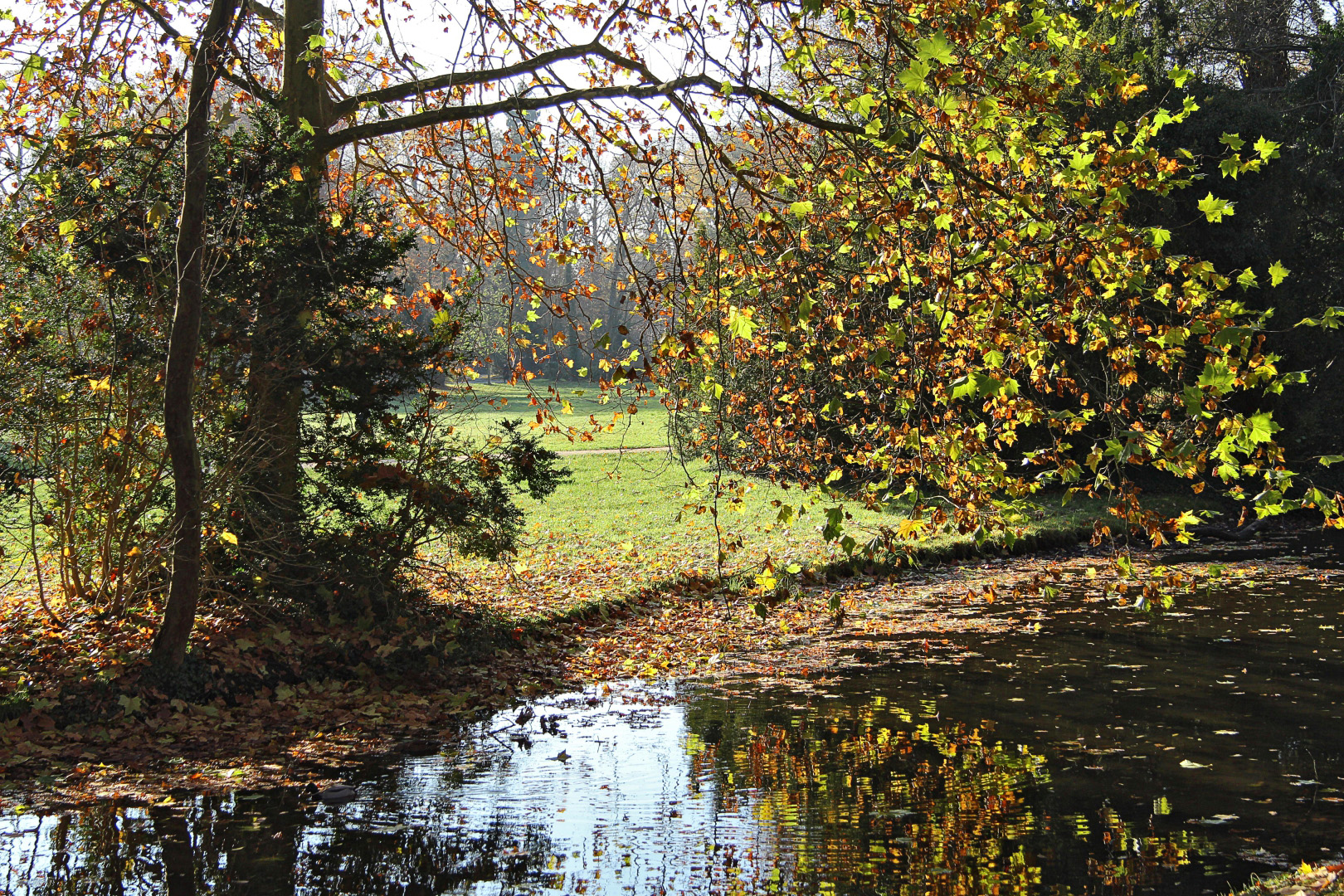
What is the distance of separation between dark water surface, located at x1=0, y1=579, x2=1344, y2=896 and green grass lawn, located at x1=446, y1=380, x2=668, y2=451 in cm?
262

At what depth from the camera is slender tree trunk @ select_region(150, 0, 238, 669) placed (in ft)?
21.9

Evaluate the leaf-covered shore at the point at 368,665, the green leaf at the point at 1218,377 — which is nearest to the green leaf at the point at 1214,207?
the green leaf at the point at 1218,377

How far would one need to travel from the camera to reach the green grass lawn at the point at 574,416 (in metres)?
9.27

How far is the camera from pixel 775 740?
678cm

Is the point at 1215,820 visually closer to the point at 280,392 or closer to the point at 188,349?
the point at 188,349

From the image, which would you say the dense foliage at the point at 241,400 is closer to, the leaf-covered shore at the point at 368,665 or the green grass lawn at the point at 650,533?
the leaf-covered shore at the point at 368,665

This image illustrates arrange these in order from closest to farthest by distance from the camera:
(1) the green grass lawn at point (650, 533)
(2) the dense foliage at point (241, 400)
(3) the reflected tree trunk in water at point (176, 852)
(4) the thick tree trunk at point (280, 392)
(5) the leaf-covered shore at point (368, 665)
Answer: (3) the reflected tree trunk in water at point (176, 852)
(5) the leaf-covered shore at point (368, 665)
(2) the dense foliage at point (241, 400)
(4) the thick tree trunk at point (280, 392)
(1) the green grass lawn at point (650, 533)

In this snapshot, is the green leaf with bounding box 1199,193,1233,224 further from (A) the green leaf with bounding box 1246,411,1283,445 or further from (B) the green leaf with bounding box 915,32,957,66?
(B) the green leaf with bounding box 915,32,957,66

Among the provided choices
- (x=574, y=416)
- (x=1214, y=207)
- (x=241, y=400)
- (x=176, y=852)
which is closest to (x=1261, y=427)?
(x=1214, y=207)

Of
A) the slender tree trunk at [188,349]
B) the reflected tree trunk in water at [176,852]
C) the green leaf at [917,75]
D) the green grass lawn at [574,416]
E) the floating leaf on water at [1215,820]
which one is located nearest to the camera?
the green leaf at [917,75]

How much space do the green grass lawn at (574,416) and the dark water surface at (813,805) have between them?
262 cm

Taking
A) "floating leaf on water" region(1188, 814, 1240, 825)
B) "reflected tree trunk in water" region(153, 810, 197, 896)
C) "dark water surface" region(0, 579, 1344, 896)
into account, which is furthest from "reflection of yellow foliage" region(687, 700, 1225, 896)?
"reflected tree trunk in water" region(153, 810, 197, 896)

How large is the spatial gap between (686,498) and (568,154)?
10.9 metres

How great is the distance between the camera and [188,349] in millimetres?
6879
